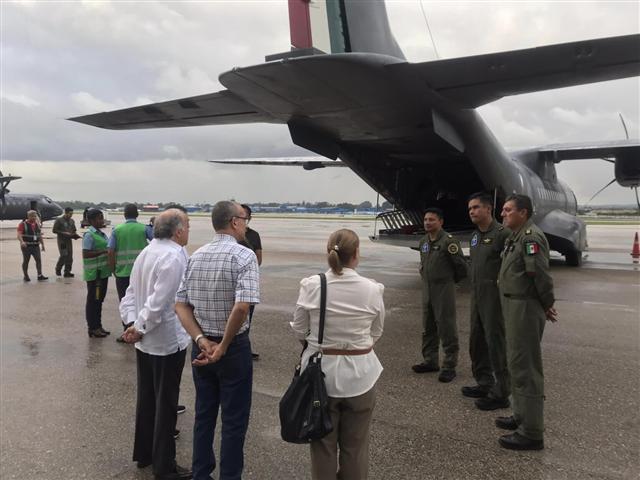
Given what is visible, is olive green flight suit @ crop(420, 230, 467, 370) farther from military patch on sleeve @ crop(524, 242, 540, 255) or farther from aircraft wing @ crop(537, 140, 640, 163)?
aircraft wing @ crop(537, 140, 640, 163)

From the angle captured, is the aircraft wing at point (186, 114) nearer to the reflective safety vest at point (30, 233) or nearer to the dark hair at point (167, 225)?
the dark hair at point (167, 225)

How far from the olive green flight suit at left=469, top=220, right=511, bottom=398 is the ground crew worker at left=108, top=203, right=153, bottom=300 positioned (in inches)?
155

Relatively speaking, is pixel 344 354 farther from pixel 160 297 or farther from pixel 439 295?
pixel 439 295

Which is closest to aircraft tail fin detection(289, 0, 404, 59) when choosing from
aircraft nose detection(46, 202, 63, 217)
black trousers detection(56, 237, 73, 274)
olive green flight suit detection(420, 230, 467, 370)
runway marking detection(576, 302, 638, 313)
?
olive green flight suit detection(420, 230, 467, 370)

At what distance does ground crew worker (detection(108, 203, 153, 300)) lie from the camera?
5.76 meters

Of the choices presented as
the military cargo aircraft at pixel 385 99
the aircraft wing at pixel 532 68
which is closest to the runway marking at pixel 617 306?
the military cargo aircraft at pixel 385 99

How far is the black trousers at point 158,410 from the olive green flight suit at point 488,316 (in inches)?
104

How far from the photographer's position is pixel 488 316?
4.16 m

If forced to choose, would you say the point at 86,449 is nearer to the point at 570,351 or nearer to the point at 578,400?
the point at 578,400

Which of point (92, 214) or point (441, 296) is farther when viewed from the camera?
point (92, 214)

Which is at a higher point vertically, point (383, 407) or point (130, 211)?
point (130, 211)

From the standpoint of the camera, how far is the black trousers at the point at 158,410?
297cm

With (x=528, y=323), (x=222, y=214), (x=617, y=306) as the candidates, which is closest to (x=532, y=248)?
(x=528, y=323)

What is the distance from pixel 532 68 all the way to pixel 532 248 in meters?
2.77
